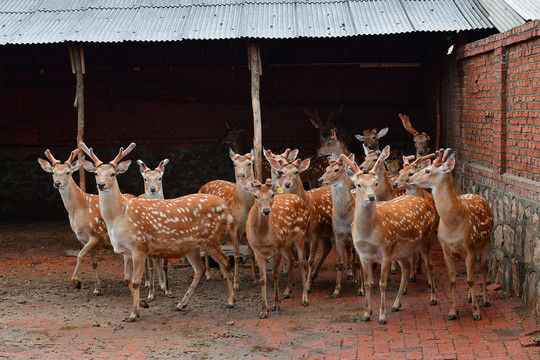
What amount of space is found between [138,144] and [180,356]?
30.9ft

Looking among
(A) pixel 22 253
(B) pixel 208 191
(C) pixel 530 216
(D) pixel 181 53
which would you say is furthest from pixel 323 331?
(D) pixel 181 53

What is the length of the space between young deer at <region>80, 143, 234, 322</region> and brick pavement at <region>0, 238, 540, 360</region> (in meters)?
0.54

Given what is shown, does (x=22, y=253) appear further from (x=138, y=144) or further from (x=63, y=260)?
(x=138, y=144)

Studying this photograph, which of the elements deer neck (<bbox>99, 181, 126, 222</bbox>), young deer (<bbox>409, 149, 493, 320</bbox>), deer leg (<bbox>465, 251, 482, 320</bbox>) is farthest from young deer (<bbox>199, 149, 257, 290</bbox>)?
deer leg (<bbox>465, 251, 482, 320</bbox>)

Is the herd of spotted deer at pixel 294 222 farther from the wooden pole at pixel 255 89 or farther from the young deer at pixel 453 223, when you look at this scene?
the wooden pole at pixel 255 89

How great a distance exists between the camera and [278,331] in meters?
8.09

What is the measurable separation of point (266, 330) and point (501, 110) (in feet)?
13.9

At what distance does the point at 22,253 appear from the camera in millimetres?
12672

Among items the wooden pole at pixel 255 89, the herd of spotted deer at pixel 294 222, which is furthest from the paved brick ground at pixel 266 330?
the wooden pole at pixel 255 89

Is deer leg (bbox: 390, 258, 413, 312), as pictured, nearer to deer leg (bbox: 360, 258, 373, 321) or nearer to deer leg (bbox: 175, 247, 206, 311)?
deer leg (bbox: 360, 258, 373, 321)

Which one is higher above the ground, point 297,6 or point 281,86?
point 297,6

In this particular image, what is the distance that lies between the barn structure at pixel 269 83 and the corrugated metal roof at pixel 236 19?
4 centimetres

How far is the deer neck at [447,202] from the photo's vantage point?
8383 millimetres

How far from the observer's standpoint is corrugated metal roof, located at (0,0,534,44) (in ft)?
39.3
